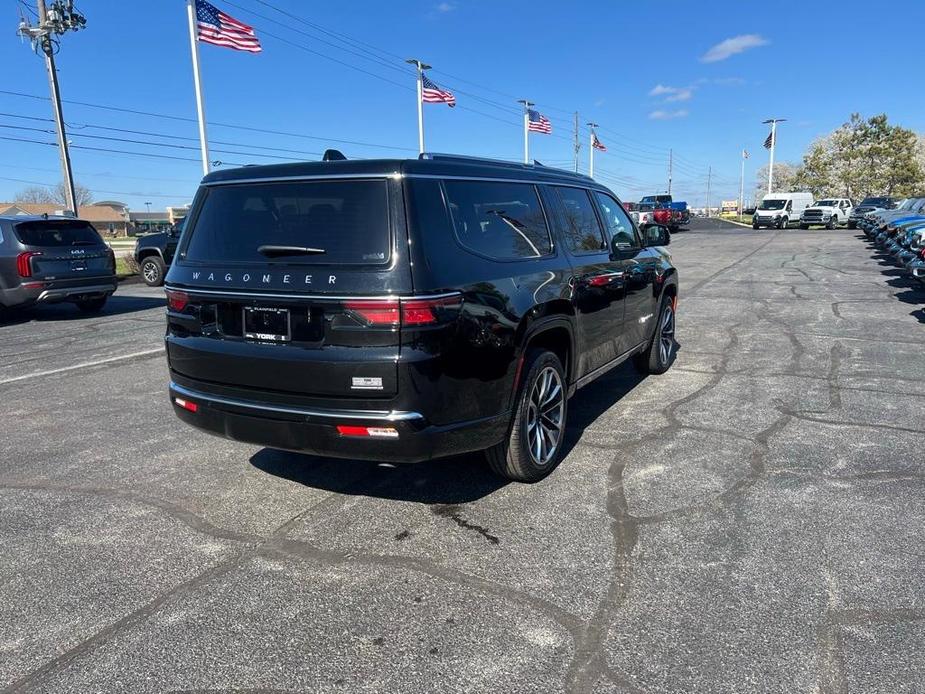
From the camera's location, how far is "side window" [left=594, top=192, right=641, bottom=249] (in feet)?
18.3

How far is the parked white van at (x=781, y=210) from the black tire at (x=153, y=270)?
36498mm

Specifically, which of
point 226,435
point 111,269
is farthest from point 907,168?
point 226,435

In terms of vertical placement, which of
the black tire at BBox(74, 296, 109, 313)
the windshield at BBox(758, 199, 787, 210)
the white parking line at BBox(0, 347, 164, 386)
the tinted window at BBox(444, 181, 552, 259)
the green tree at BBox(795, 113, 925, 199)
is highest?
the green tree at BBox(795, 113, 925, 199)

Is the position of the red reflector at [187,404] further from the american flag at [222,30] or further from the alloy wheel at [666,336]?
the american flag at [222,30]

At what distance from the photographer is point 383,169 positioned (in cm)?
336

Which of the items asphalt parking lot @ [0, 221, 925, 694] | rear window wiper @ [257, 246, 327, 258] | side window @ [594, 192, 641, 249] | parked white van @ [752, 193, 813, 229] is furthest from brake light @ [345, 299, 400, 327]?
parked white van @ [752, 193, 813, 229]

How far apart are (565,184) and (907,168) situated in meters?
63.0

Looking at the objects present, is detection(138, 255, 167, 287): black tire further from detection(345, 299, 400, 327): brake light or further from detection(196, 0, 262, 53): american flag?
detection(345, 299, 400, 327): brake light

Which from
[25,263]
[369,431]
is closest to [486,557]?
[369,431]

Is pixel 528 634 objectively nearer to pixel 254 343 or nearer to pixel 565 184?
pixel 254 343

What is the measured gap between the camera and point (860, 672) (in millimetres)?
2432

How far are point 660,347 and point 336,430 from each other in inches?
173

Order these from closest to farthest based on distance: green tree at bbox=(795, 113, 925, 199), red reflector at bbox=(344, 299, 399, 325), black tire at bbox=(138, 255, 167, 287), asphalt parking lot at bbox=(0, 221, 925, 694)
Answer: asphalt parking lot at bbox=(0, 221, 925, 694)
red reflector at bbox=(344, 299, 399, 325)
black tire at bbox=(138, 255, 167, 287)
green tree at bbox=(795, 113, 925, 199)

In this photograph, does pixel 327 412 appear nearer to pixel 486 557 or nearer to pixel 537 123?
pixel 486 557
